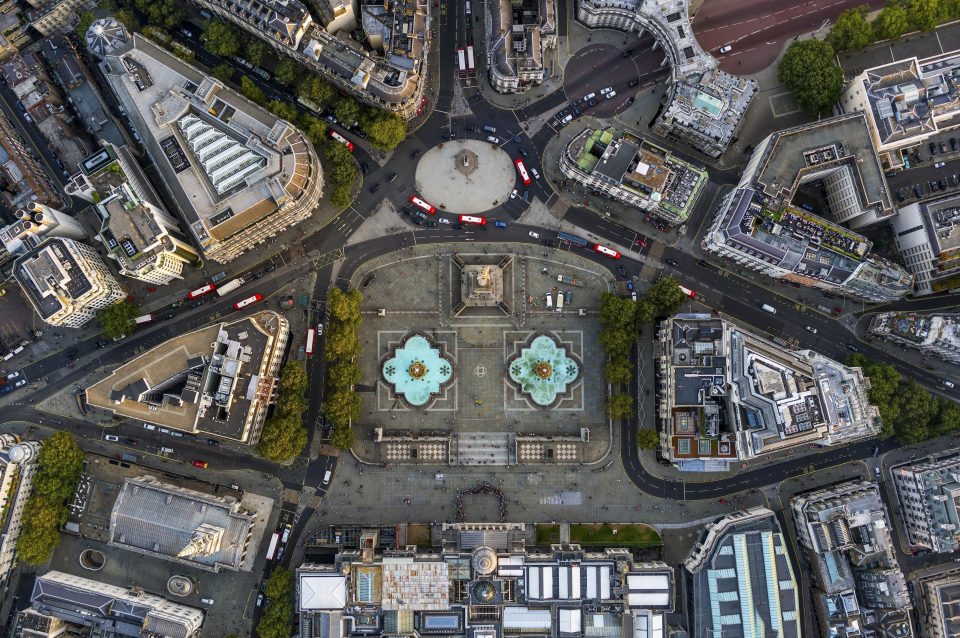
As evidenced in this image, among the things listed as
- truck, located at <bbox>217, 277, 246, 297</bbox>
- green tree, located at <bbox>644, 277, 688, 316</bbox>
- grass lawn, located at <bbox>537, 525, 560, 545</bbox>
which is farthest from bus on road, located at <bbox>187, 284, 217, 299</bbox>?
green tree, located at <bbox>644, 277, 688, 316</bbox>

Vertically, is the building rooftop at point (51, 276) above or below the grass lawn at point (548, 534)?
above

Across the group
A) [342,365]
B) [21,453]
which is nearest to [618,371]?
[342,365]

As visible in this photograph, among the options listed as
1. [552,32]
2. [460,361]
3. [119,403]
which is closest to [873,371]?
[460,361]

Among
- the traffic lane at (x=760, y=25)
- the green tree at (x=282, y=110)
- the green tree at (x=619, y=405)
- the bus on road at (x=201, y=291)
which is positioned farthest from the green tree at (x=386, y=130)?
the green tree at (x=619, y=405)

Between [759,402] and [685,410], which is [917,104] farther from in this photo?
[685,410]

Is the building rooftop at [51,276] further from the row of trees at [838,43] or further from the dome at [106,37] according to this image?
the row of trees at [838,43]

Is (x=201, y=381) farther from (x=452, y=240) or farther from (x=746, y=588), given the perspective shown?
(x=746, y=588)

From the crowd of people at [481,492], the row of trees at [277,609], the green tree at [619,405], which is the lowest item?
the row of trees at [277,609]
